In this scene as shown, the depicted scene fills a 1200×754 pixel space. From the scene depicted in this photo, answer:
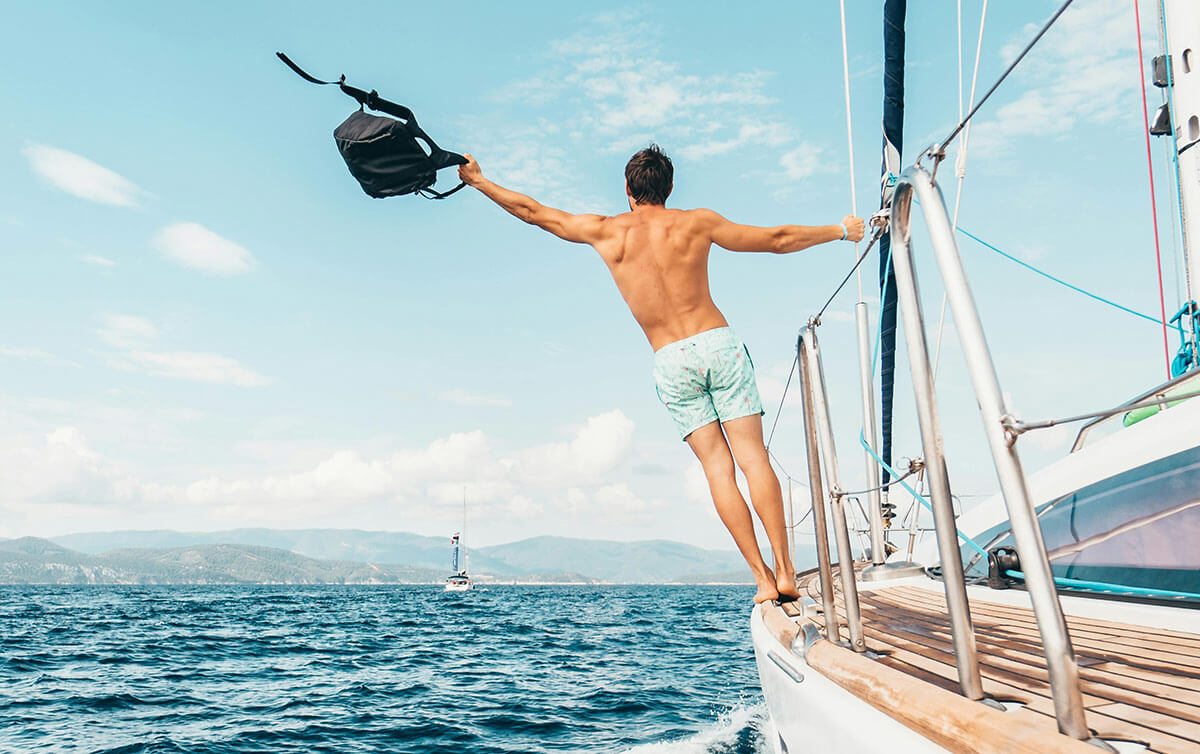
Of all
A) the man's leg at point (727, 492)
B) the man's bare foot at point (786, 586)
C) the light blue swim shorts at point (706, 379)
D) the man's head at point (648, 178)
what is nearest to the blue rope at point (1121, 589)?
the man's bare foot at point (786, 586)

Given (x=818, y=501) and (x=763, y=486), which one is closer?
(x=818, y=501)

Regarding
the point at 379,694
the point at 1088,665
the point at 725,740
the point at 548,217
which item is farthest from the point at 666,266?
the point at 379,694

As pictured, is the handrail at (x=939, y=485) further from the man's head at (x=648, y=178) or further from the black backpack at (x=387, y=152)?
the black backpack at (x=387, y=152)

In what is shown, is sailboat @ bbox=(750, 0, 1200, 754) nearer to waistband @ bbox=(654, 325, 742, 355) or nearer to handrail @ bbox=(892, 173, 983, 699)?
handrail @ bbox=(892, 173, 983, 699)

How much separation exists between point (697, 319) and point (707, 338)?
93mm

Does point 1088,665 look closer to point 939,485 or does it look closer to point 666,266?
point 939,485

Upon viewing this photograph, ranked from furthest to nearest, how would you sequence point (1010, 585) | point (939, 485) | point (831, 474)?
point (1010, 585), point (831, 474), point (939, 485)

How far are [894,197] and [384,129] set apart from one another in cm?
210

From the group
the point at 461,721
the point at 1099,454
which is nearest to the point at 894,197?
the point at 1099,454

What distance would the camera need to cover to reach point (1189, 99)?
367 cm

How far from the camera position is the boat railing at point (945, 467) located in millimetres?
1198

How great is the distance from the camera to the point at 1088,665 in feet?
6.34

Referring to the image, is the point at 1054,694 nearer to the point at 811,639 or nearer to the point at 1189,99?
the point at 811,639

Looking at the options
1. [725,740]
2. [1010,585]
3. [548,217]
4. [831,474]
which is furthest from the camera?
[725,740]
